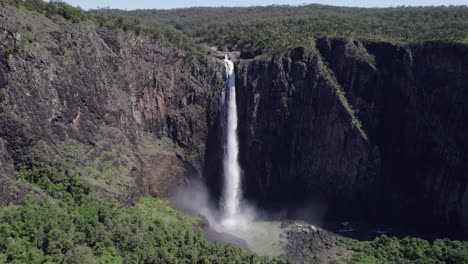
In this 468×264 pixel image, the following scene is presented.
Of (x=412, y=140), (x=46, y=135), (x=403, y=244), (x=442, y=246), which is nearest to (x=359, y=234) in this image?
(x=403, y=244)

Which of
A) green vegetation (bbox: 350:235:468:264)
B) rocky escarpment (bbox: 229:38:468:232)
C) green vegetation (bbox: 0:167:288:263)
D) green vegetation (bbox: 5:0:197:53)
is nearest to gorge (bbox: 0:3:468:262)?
rocky escarpment (bbox: 229:38:468:232)

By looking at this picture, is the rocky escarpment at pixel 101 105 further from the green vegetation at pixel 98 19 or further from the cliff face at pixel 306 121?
the green vegetation at pixel 98 19

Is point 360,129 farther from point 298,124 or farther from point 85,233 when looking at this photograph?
point 85,233

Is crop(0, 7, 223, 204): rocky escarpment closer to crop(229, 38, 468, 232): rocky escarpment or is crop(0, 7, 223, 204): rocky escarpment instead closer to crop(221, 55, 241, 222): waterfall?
crop(221, 55, 241, 222): waterfall

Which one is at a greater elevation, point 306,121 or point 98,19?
point 98,19

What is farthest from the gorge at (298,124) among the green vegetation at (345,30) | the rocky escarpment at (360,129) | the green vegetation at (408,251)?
Result: the green vegetation at (408,251)

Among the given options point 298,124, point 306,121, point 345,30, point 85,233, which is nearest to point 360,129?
point 306,121
